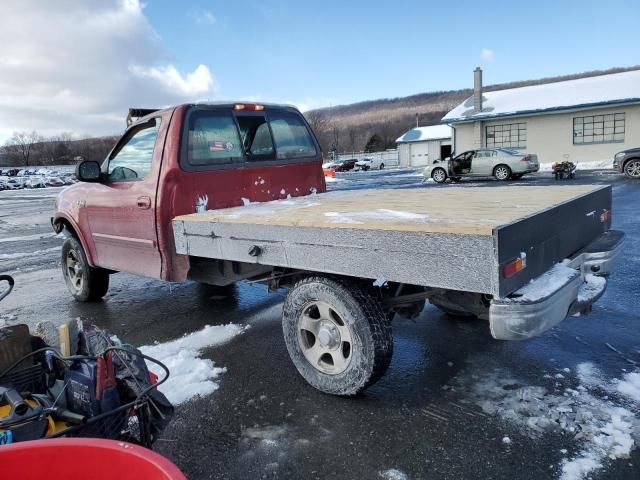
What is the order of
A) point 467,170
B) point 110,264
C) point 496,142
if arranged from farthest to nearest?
point 496,142 < point 467,170 < point 110,264

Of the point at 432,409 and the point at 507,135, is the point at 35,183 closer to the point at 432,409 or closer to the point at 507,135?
the point at 507,135

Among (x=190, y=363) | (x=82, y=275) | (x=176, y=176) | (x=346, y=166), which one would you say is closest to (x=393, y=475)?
(x=190, y=363)

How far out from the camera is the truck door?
4188 millimetres

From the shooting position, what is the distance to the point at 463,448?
107 inches

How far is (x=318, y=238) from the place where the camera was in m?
2.87

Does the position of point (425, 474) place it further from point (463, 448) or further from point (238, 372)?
point (238, 372)

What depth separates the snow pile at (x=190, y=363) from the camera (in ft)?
11.6

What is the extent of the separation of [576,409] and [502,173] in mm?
20519

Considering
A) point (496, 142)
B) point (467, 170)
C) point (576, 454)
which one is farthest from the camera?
point (496, 142)

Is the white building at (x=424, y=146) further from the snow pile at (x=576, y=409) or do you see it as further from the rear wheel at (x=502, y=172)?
the snow pile at (x=576, y=409)

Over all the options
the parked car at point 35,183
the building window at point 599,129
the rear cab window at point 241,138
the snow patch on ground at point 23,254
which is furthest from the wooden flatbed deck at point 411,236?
the parked car at point 35,183

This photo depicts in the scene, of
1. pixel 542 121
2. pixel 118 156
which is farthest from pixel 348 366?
pixel 542 121

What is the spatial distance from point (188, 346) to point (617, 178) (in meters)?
20.4

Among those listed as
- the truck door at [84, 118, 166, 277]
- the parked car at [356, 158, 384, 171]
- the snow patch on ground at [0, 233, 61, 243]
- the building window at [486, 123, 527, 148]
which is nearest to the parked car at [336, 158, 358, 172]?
the parked car at [356, 158, 384, 171]
